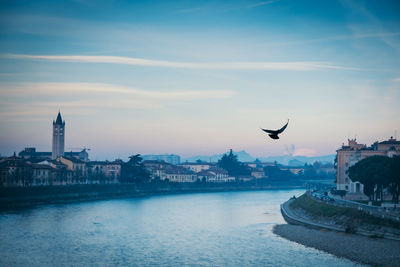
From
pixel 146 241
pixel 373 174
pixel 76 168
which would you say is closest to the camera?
pixel 146 241

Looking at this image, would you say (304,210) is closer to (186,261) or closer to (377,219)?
(377,219)

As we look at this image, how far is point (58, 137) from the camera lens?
459 feet

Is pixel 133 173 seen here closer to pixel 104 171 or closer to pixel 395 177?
pixel 104 171

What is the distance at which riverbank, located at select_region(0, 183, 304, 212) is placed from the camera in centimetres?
6506

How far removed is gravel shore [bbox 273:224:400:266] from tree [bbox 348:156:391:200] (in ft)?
41.7

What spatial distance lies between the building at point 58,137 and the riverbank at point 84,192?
39.6m

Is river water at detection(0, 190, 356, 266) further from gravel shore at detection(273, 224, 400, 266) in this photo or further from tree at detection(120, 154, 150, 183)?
tree at detection(120, 154, 150, 183)

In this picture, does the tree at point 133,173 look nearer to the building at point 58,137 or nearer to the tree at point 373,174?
the building at point 58,137

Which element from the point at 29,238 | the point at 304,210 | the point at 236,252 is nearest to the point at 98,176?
the point at 304,210

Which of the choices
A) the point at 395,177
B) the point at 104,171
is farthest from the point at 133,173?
the point at 395,177

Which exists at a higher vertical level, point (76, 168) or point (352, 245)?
point (76, 168)

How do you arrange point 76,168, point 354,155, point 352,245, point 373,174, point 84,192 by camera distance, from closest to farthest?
point 352,245 → point 373,174 → point 354,155 → point 84,192 → point 76,168

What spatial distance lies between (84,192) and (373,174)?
46.8m

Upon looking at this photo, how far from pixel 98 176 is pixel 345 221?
6887cm
